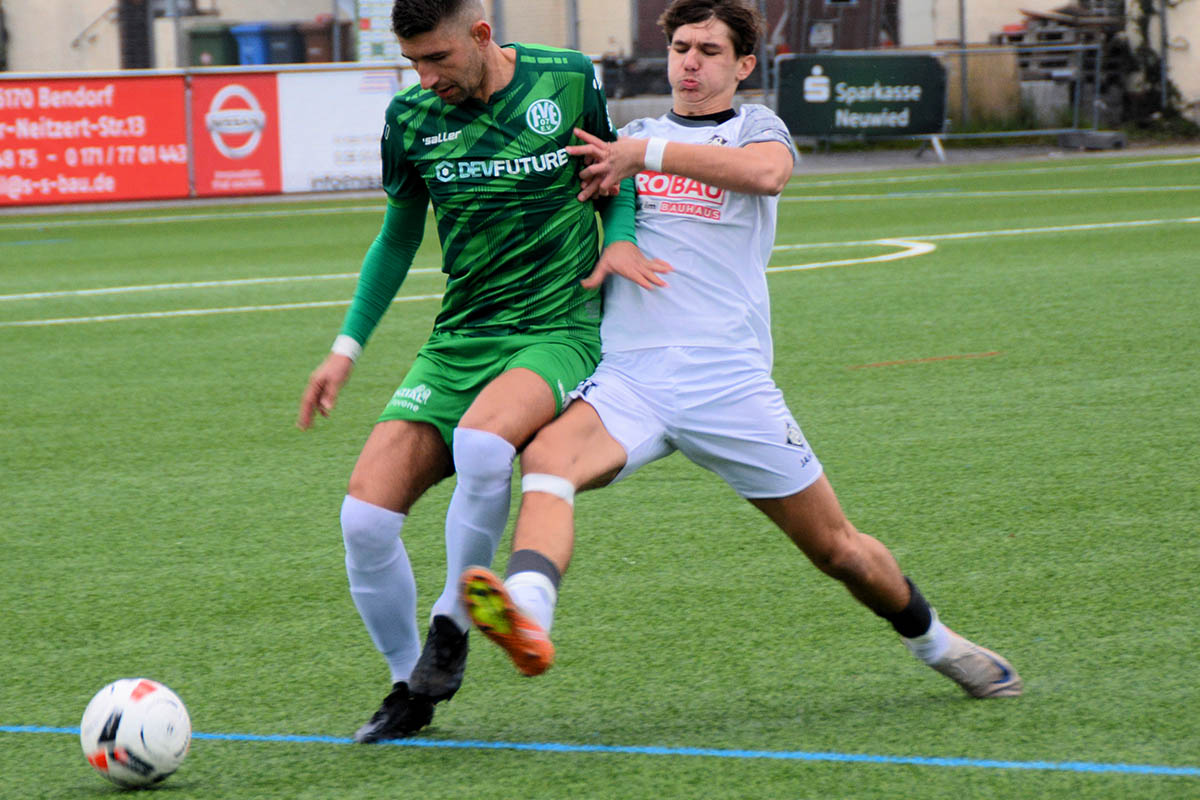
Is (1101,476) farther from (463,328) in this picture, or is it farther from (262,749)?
(262,749)

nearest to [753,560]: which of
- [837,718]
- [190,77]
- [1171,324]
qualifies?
[837,718]

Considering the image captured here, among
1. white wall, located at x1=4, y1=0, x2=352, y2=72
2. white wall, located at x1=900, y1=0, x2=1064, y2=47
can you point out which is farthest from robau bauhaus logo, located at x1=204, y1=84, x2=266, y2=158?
white wall, located at x1=900, y1=0, x2=1064, y2=47

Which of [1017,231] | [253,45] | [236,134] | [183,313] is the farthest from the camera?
[253,45]

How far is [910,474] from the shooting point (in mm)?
6754

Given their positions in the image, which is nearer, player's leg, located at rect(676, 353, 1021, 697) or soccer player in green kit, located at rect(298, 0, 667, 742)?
player's leg, located at rect(676, 353, 1021, 697)

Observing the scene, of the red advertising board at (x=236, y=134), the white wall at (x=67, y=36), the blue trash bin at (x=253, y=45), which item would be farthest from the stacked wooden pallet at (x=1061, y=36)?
the white wall at (x=67, y=36)

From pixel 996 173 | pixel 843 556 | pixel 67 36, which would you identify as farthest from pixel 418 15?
pixel 67 36

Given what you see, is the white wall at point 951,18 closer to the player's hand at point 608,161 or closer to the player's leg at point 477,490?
the player's hand at point 608,161

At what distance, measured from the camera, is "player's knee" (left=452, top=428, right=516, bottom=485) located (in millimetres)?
3828

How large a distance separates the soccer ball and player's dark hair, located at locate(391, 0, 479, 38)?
5.54 feet

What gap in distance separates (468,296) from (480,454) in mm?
586

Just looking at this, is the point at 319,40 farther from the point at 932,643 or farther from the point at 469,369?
the point at 932,643

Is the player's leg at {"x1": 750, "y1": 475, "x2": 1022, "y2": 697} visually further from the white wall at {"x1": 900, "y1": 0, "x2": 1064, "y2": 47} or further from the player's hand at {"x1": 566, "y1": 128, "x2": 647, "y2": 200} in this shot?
the white wall at {"x1": 900, "y1": 0, "x2": 1064, "y2": 47}

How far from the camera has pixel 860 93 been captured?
24.4 metres
